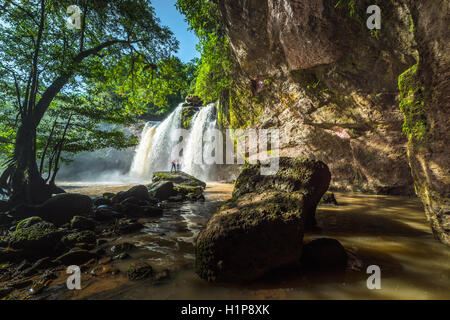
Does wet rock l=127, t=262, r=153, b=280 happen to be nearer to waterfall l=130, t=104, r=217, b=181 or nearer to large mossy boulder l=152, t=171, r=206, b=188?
large mossy boulder l=152, t=171, r=206, b=188

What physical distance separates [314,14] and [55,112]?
28.0 ft

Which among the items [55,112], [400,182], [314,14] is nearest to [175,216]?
[55,112]

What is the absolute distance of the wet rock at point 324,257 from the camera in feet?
7.54

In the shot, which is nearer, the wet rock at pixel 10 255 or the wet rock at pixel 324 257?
the wet rock at pixel 324 257

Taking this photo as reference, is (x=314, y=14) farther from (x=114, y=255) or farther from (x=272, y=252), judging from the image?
(x=114, y=255)

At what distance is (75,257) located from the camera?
8.78 feet

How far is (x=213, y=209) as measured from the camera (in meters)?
6.18

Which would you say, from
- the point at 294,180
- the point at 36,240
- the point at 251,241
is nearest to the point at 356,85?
the point at 294,180

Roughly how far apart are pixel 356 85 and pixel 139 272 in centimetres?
777

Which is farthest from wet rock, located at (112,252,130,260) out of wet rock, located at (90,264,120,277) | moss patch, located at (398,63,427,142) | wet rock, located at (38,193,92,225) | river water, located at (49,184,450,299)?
moss patch, located at (398,63,427,142)

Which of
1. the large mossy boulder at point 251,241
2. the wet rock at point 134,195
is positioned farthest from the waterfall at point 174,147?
the large mossy boulder at point 251,241

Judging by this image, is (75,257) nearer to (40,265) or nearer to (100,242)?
(40,265)

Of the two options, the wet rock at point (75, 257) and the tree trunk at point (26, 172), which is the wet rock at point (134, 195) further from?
the wet rock at point (75, 257)

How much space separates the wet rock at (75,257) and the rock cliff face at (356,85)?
16.5ft
